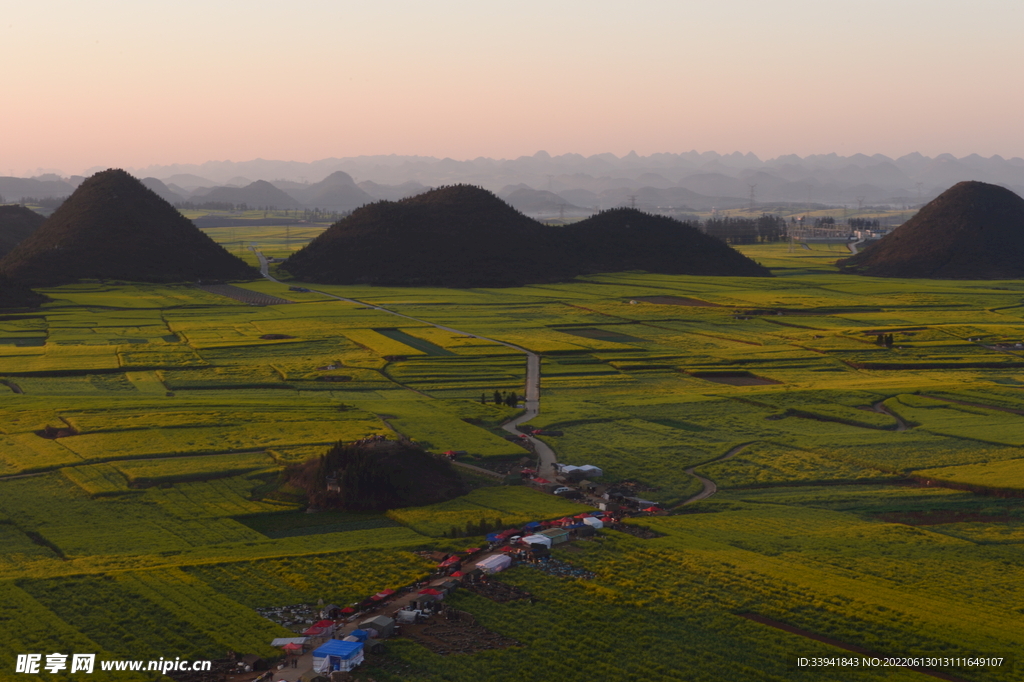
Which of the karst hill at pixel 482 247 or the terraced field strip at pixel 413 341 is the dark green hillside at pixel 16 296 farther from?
the terraced field strip at pixel 413 341

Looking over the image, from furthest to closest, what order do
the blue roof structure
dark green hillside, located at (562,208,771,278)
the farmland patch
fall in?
dark green hillside, located at (562,208,771,278) < the farmland patch < the blue roof structure

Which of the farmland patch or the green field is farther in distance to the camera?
the farmland patch

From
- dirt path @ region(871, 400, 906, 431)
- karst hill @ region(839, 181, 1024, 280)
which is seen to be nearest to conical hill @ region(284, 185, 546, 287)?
karst hill @ region(839, 181, 1024, 280)

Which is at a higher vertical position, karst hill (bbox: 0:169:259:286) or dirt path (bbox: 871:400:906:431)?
karst hill (bbox: 0:169:259:286)

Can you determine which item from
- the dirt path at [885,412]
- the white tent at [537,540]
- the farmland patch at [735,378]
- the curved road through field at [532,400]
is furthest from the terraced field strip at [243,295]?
the white tent at [537,540]

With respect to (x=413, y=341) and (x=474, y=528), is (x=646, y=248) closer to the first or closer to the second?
(x=413, y=341)

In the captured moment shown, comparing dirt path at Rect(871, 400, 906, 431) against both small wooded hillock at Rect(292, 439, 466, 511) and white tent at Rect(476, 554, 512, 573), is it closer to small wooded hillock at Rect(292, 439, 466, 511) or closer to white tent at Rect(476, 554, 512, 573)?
small wooded hillock at Rect(292, 439, 466, 511)
